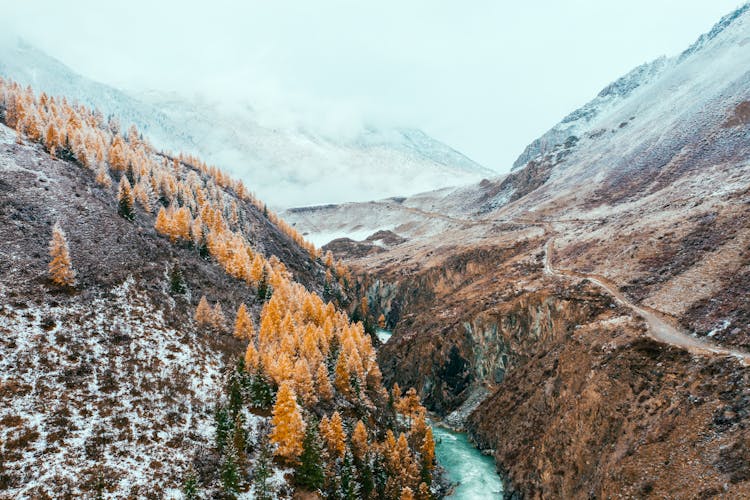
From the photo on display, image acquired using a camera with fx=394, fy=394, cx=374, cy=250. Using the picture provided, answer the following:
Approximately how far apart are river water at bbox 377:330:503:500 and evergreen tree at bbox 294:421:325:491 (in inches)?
995

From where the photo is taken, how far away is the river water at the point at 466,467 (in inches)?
2386

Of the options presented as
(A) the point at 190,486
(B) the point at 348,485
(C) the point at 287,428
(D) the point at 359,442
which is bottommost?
(B) the point at 348,485

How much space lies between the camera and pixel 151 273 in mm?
68375

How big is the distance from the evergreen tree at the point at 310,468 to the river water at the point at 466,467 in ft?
82.9

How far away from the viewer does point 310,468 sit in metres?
46.3

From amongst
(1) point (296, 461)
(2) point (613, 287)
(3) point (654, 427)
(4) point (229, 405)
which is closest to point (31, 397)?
(4) point (229, 405)

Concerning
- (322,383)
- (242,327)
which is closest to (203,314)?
(242,327)

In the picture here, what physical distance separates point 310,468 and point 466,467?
33.6 m

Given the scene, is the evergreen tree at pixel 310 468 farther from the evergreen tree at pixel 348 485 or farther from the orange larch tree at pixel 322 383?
the orange larch tree at pixel 322 383

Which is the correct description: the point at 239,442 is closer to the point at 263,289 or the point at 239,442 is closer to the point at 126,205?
the point at 263,289

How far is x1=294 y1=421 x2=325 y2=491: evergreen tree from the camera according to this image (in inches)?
1818

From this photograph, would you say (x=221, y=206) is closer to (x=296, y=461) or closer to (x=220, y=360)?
(x=220, y=360)

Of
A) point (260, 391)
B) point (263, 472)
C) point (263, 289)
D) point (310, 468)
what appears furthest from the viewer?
point (263, 289)

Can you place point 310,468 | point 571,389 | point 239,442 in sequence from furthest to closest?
point 571,389 → point 310,468 → point 239,442
